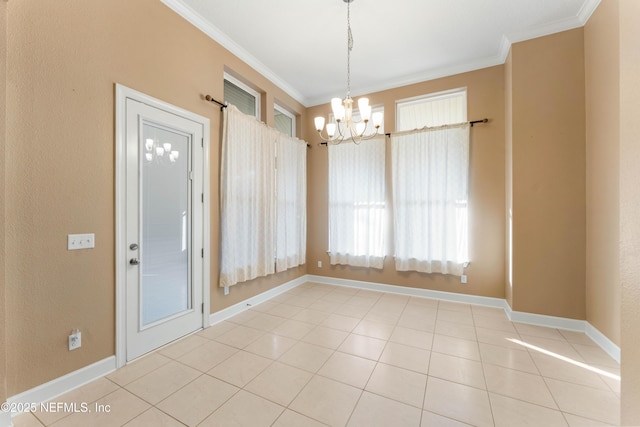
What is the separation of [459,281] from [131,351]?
4.10 m

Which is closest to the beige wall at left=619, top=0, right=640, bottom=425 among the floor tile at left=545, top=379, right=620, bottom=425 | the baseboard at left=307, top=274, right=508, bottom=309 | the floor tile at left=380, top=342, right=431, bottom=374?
the floor tile at left=545, top=379, right=620, bottom=425

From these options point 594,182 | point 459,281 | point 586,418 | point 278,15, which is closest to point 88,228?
point 278,15

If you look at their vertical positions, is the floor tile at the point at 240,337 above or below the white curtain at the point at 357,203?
below

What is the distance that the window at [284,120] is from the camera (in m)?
4.54

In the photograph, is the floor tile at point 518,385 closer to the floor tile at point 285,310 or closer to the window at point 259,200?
the floor tile at point 285,310

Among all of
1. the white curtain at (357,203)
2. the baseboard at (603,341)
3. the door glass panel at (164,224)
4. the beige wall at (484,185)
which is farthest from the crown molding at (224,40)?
the baseboard at (603,341)

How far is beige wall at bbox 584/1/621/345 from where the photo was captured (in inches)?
91.7

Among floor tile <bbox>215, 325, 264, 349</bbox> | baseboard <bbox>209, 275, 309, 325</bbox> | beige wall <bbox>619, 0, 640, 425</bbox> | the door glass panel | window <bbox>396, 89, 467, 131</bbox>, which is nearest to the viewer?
beige wall <bbox>619, 0, 640, 425</bbox>

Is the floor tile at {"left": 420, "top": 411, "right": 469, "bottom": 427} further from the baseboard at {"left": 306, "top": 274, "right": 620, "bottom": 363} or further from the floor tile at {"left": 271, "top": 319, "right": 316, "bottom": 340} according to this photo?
the baseboard at {"left": 306, "top": 274, "right": 620, "bottom": 363}

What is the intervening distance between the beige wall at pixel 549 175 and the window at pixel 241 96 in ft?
11.5

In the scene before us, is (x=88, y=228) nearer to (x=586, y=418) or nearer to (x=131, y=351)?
(x=131, y=351)

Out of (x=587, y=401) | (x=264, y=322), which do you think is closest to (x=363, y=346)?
(x=264, y=322)

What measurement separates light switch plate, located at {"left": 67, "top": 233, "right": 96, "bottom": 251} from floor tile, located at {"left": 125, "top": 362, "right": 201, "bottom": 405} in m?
1.14

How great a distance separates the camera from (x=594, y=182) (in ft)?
8.82
